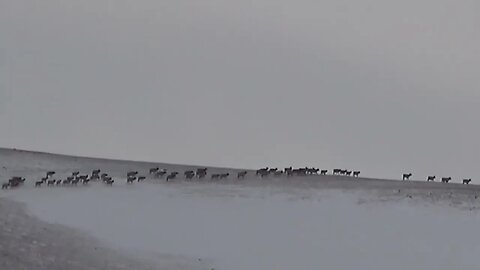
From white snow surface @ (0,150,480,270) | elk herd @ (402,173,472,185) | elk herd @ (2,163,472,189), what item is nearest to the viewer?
white snow surface @ (0,150,480,270)

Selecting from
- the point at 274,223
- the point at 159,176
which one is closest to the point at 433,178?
the point at 159,176

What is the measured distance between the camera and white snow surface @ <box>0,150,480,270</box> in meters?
21.1

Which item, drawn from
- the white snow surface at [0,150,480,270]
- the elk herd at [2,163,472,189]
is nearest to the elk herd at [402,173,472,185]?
the elk herd at [2,163,472,189]

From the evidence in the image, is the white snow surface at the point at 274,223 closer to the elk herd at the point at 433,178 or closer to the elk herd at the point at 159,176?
the elk herd at the point at 159,176

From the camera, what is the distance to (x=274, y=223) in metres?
26.9

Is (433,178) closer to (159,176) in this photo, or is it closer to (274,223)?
(159,176)

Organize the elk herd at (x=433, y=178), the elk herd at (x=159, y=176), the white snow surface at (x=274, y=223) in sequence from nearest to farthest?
the white snow surface at (x=274, y=223), the elk herd at (x=159, y=176), the elk herd at (x=433, y=178)

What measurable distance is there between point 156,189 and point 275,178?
12.0m

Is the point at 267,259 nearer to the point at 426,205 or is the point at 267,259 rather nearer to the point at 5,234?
the point at 5,234

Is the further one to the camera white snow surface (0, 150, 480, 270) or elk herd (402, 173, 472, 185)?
elk herd (402, 173, 472, 185)

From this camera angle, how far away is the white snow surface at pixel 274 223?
2106 centimetres

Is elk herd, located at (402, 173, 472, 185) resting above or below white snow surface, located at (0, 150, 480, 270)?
above

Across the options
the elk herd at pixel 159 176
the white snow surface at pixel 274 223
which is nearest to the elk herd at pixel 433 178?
the elk herd at pixel 159 176

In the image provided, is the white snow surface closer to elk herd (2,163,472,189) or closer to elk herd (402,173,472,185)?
elk herd (2,163,472,189)
